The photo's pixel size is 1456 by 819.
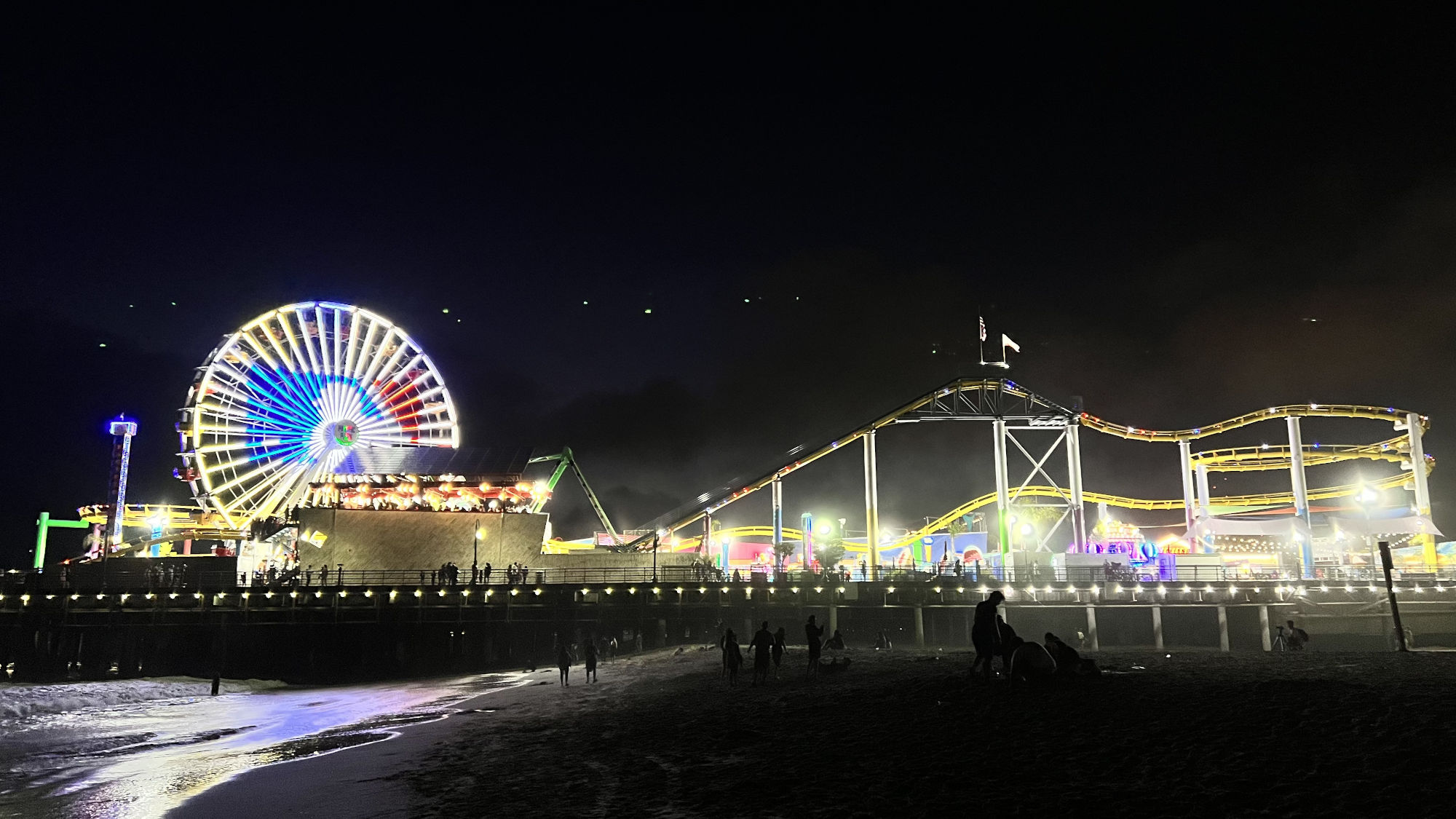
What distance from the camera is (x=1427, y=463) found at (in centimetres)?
5672

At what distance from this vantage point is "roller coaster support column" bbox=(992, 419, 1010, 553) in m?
49.1

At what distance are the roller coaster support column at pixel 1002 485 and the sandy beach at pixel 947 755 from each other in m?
30.9

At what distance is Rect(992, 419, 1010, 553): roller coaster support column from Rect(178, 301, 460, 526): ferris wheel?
36.9 m

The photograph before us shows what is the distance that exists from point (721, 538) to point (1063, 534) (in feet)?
93.4

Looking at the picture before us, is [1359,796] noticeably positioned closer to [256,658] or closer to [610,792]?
[610,792]

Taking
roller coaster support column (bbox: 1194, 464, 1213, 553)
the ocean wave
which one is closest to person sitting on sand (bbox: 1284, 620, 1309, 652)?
roller coaster support column (bbox: 1194, 464, 1213, 553)

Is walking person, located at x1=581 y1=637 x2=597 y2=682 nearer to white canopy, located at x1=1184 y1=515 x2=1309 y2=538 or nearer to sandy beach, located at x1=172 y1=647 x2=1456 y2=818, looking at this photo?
sandy beach, located at x1=172 y1=647 x2=1456 y2=818

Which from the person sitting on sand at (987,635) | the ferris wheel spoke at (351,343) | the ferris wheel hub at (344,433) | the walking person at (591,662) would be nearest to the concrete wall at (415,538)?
the ferris wheel hub at (344,433)

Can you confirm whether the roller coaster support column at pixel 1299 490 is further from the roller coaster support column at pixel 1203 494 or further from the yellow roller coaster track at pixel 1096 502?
the yellow roller coaster track at pixel 1096 502

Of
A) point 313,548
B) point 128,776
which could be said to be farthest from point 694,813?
point 313,548

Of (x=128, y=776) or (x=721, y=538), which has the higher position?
(x=721, y=538)

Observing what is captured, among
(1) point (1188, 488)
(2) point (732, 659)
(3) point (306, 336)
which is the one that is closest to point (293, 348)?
(3) point (306, 336)

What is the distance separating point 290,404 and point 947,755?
51.7m

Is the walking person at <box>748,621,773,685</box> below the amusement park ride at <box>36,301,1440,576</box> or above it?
below
